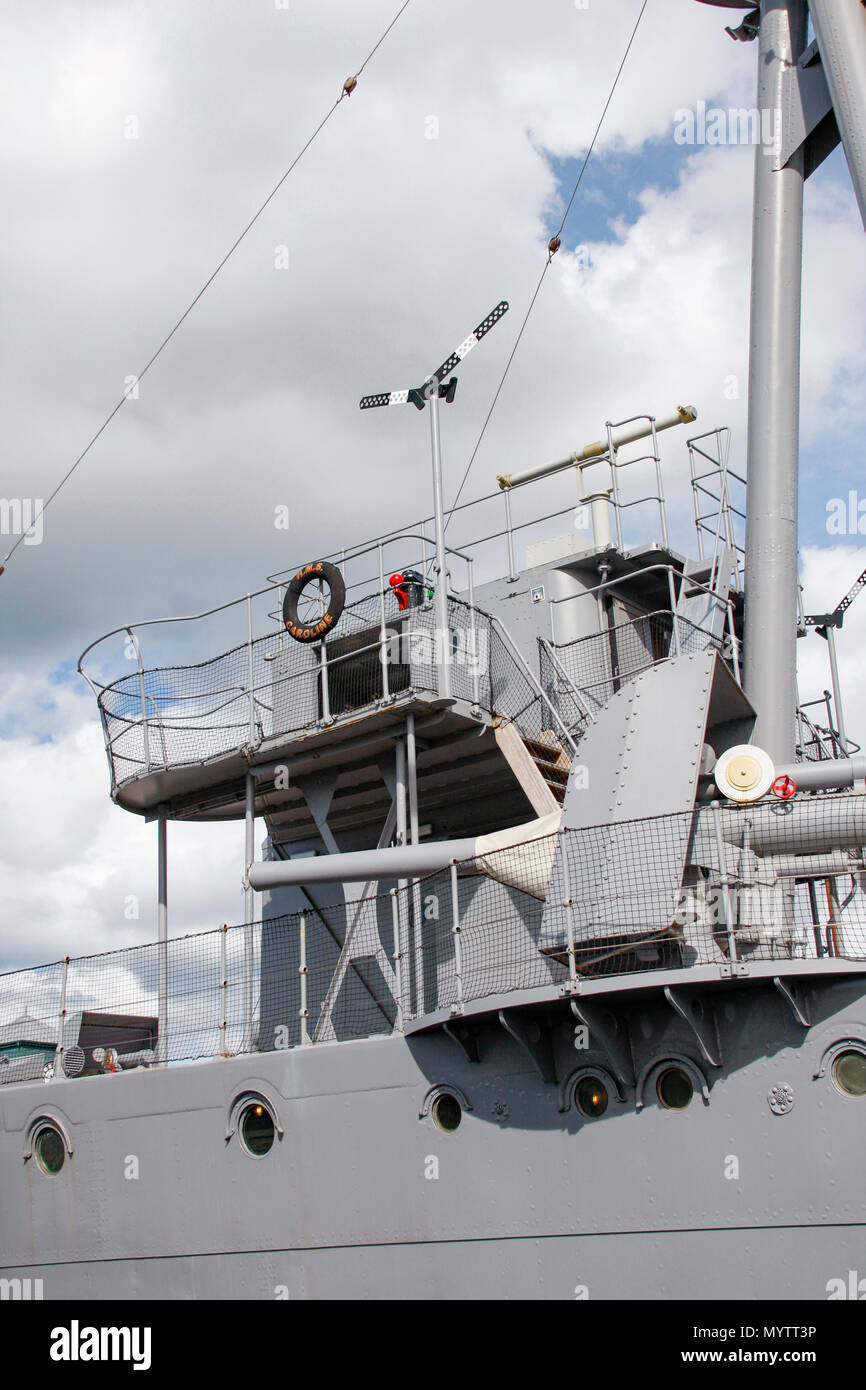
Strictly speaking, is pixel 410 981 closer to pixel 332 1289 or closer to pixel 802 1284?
pixel 332 1289

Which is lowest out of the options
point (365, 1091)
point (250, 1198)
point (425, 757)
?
point (250, 1198)

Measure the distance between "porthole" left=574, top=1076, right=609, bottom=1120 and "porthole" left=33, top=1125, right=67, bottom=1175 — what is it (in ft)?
22.0

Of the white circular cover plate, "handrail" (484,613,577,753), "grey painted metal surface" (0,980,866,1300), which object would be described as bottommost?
"grey painted metal surface" (0,980,866,1300)

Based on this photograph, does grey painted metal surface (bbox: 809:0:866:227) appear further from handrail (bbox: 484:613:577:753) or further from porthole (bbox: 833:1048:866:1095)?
porthole (bbox: 833:1048:866:1095)

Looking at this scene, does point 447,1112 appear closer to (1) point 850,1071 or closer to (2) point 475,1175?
(2) point 475,1175

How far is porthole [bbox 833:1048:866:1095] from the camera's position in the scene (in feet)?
33.5

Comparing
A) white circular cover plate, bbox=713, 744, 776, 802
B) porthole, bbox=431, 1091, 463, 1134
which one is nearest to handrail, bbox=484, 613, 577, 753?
white circular cover plate, bbox=713, 744, 776, 802

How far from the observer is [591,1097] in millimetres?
11406

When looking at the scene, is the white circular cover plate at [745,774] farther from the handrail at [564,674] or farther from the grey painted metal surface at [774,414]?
the handrail at [564,674]

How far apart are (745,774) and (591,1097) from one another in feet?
10.2

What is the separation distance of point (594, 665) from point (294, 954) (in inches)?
215

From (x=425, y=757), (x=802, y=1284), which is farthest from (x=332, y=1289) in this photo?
(x=425, y=757)

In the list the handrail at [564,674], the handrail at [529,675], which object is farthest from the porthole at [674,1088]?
the handrail at [564,674]
